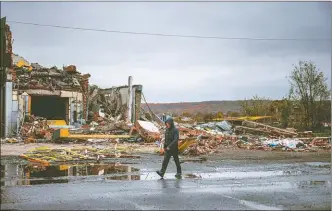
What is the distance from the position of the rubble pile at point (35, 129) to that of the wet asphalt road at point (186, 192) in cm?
1371

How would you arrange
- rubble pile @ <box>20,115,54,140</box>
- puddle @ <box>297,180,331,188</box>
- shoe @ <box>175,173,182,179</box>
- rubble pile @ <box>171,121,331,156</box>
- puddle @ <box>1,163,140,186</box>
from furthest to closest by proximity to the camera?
rubble pile @ <box>20,115,54,140</box>, rubble pile @ <box>171,121,331,156</box>, shoe @ <box>175,173,182,179</box>, puddle @ <box>1,163,140,186</box>, puddle @ <box>297,180,331,188</box>

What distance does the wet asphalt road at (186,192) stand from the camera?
8172mm

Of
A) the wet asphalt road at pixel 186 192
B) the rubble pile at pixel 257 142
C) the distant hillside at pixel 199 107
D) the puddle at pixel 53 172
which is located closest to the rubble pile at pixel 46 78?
the rubble pile at pixel 257 142

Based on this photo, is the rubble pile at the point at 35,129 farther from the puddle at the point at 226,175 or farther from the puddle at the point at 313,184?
the puddle at the point at 313,184

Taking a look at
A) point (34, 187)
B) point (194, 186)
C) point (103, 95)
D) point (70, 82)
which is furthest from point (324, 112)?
point (34, 187)

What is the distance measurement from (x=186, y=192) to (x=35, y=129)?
62.5 feet

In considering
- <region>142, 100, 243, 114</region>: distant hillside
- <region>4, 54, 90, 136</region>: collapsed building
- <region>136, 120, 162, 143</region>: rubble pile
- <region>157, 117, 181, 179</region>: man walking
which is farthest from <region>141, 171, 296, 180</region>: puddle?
<region>142, 100, 243, 114</region>: distant hillside

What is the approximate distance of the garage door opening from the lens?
33744 mm

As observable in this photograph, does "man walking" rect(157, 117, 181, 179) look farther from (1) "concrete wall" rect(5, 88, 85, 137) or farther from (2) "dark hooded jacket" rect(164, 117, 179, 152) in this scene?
(1) "concrete wall" rect(5, 88, 85, 137)

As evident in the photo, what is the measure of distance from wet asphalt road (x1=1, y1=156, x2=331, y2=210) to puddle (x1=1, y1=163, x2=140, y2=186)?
0.66 feet

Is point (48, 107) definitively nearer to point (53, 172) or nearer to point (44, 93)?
point (44, 93)

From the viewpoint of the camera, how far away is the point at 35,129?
26.3m

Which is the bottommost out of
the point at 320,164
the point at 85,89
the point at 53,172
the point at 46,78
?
the point at 320,164

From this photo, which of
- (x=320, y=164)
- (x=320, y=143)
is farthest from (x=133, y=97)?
(x=320, y=164)
